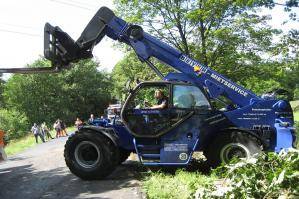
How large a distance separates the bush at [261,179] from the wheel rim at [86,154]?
5.35 m

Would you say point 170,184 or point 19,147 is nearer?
point 170,184

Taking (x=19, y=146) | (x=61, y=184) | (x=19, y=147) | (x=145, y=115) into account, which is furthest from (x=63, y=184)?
(x=19, y=146)

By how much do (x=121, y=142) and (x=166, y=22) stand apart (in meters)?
15.2

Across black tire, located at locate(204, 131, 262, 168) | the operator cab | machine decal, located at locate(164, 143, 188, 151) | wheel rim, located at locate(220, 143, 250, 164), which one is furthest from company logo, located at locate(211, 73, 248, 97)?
machine decal, located at locate(164, 143, 188, 151)

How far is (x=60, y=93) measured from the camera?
7262cm

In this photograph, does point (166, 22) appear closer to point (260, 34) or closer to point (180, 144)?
point (260, 34)

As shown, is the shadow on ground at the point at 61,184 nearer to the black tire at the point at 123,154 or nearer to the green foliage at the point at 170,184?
the black tire at the point at 123,154

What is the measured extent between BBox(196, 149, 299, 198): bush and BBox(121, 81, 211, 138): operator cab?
467cm

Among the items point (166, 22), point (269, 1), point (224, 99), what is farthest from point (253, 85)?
point (224, 99)

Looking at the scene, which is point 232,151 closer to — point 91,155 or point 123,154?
point 123,154

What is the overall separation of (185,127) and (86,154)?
2320 millimetres

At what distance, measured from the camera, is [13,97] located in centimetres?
7481

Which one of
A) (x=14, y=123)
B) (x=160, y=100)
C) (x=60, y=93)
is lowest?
(x=160, y=100)

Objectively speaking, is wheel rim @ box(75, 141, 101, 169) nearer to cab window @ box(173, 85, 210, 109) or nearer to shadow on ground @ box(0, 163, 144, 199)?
shadow on ground @ box(0, 163, 144, 199)
